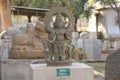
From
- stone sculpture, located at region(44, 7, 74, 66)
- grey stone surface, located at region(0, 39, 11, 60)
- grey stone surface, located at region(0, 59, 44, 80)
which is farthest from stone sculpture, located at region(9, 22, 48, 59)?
stone sculpture, located at region(44, 7, 74, 66)

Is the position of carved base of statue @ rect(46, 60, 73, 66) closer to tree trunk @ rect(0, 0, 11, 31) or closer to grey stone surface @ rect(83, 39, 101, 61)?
grey stone surface @ rect(83, 39, 101, 61)

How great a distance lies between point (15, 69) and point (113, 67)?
4.80 m

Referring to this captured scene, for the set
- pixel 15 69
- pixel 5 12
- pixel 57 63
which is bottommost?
pixel 15 69

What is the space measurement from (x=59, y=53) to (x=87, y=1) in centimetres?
3018

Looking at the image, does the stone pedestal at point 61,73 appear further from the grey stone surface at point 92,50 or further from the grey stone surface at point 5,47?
the grey stone surface at point 92,50

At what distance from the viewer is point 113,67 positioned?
17.6 feet

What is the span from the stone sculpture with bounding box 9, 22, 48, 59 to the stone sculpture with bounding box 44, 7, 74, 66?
8.12 ft

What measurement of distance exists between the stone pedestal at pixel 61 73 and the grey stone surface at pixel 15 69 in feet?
8.85

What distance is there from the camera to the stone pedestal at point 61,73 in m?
6.55

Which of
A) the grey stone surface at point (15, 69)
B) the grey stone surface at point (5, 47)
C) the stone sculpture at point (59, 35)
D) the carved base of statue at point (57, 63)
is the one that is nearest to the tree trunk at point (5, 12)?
the grey stone surface at point (5, 47)

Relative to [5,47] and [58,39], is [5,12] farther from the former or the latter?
[58,39]

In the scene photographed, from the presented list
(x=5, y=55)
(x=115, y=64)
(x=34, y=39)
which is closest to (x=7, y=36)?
(x=5, y=55)

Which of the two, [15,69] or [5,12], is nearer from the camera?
[15,69]

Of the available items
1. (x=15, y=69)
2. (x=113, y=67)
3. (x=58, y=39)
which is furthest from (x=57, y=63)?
(x=15, y=69)
